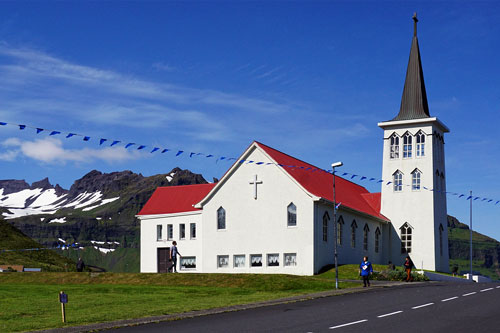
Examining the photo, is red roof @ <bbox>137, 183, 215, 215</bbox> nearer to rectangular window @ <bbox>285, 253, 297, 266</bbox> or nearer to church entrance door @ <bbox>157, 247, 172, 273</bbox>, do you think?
church entrance door @ <bbox>157, 247, 172, 273</bbox>

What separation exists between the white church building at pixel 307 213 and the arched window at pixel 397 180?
0.09m

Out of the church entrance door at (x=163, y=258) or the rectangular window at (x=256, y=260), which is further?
the church entrance door at (x=163, y=258)

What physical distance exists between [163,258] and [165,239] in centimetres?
165

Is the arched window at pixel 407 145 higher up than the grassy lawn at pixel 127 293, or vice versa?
the arched window at pixel 407 145

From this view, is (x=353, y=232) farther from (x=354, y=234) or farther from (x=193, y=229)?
(x=193, y=229)

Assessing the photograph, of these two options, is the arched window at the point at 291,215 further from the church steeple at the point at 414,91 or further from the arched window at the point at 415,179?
the church steeple at the point at 414,91

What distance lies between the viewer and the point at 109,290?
1423 inches

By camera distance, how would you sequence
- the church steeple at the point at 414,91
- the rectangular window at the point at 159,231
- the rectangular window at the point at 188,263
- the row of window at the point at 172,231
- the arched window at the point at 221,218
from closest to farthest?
the arched window at the point at 221,218
the rectangular window at the point at 188,263
the row of window at the point at 172,231
the rectangular window at the point at 159,231
the church steeple at the point at 414,91

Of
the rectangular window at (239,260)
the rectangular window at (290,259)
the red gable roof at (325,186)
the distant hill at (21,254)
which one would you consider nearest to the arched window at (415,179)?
the red gable roof at (325,186)

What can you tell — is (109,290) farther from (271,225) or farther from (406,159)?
(406,159)

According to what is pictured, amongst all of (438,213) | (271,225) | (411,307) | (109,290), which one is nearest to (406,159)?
(438,213)

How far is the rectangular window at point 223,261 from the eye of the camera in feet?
176

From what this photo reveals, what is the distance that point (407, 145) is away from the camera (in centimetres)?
6066

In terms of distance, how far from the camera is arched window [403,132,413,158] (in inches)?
2382
